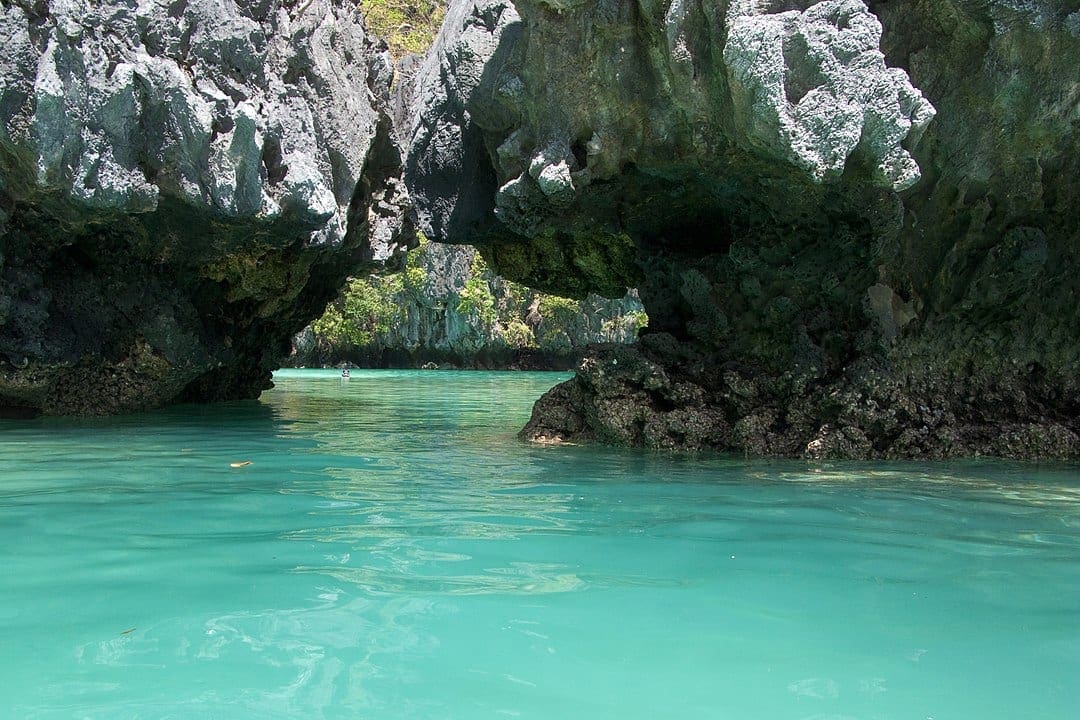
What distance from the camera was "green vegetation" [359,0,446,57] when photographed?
20.8 metres

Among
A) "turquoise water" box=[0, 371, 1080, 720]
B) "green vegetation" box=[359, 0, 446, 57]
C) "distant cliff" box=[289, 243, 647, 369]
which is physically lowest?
"turquoise water" box=[0, 371, 1080, 720]

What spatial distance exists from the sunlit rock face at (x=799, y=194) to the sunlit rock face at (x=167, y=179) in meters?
1.52

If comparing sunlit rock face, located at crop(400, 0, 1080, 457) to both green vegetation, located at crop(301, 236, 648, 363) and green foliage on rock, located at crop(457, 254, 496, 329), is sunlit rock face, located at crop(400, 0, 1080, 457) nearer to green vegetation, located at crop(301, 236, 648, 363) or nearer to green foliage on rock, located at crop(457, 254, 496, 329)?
green foliage on rock, located at crop(457, 254, 496, 329)

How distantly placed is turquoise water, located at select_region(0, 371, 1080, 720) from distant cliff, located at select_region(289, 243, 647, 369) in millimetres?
30881

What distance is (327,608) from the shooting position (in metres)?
2.67

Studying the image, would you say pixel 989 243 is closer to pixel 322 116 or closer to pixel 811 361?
pixel 811 361

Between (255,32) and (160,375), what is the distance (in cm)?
432

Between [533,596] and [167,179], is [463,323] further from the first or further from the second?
[533,596]

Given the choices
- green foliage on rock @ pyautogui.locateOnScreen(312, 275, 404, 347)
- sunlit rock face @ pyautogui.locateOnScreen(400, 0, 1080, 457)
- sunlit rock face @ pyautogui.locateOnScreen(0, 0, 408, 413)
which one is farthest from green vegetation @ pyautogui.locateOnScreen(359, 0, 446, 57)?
sunlit rock face @ pyautogui.locateOnScreen(400, 0, 1080, 457)

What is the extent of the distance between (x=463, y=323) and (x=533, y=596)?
3471cm

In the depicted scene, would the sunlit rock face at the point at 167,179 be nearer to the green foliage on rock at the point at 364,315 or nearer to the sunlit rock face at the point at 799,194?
the sunlit rock face at the point at 799,194

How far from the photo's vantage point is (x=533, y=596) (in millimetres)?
2844

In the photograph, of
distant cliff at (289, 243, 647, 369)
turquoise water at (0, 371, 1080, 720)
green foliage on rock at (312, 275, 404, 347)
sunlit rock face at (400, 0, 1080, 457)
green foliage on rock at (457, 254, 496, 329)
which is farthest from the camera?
distant cliff at (289, 243, 647, 369)

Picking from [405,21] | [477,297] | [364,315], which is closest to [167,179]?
[405,21]
